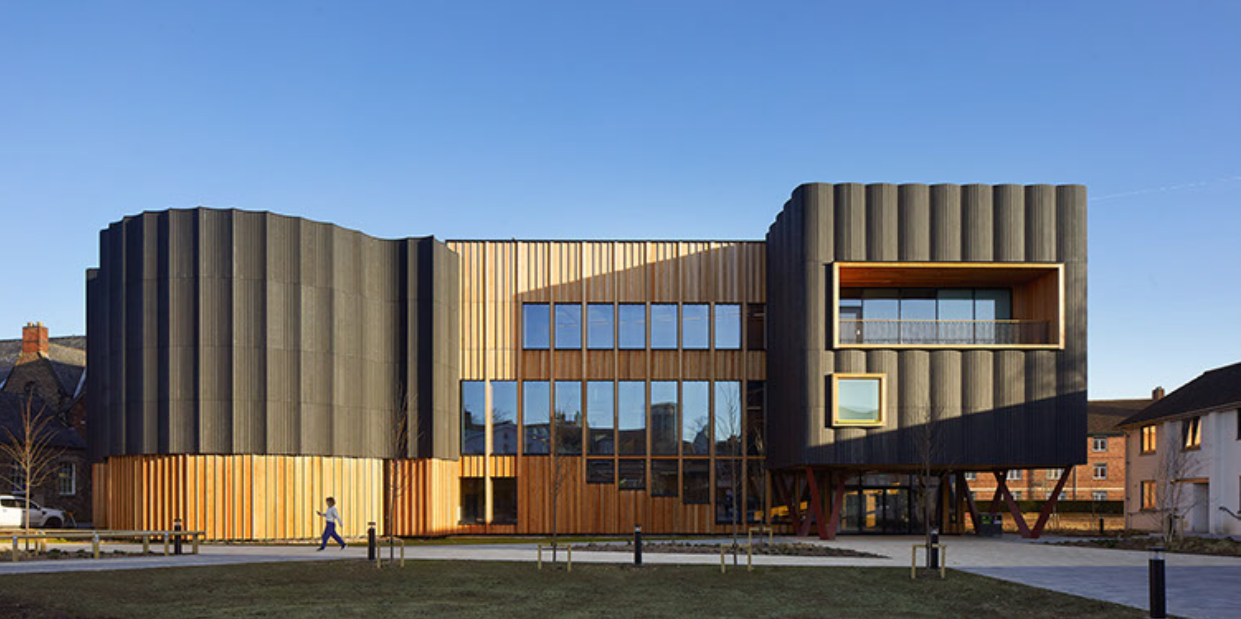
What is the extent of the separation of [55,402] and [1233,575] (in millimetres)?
49088

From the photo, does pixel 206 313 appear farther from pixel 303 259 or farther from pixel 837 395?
pixel 837 395

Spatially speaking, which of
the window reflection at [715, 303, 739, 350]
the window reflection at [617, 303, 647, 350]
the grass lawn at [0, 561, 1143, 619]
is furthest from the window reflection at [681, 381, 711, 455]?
the grass lawn at [0, 561, 1143, 619]

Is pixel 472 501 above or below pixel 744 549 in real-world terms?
below

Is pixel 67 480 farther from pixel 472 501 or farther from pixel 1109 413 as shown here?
pixel 1109 413

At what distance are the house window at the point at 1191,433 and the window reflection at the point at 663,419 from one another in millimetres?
23277

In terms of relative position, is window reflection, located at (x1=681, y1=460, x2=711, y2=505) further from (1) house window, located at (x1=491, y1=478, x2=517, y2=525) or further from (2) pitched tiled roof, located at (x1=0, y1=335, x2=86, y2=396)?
(2) pitched tiled roof, located at (x1=0, y1=335, x2=86, y2=396)

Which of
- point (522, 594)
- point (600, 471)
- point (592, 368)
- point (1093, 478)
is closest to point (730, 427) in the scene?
point (600, 471)

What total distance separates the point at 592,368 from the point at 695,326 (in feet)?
12.9

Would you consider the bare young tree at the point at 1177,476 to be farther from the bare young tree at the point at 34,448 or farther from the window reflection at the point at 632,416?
the bare young tree at the point at 34,448

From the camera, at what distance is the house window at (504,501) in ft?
132

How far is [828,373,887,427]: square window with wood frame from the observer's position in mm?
33500

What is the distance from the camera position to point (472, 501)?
40250mm

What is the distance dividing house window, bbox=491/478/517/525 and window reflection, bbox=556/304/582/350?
5.08 metres

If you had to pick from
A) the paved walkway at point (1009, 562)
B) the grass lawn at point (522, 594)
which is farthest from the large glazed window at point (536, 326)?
the grass lawn at point (522, 594)
